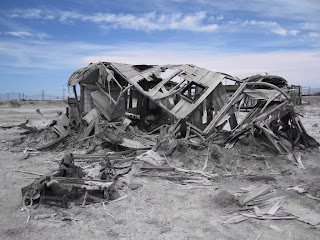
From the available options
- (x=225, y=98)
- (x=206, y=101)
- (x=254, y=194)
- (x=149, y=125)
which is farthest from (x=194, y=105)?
(x=254, y=194)

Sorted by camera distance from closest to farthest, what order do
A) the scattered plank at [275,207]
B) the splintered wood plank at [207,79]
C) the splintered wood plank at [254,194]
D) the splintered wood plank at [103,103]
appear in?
1. the scattered plank at [275,207]
2. the splintered wood plank at [254,194]
3. the splintered wood plank at [207,79]
4. the splintered wood plank at [103,103]

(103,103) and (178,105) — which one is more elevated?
(178,105)

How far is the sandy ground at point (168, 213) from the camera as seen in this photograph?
15.9 feet

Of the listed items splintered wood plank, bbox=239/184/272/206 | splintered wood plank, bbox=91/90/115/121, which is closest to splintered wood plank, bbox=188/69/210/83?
splintered wood plank, bbox=91/90/115/121

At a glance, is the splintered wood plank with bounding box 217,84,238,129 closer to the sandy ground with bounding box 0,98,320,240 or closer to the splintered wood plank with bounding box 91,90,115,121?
the sandy ground with bounding box 0,98,320,240

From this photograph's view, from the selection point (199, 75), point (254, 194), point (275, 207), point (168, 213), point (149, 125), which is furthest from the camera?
point (149, 125)

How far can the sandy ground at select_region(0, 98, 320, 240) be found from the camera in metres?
4.85

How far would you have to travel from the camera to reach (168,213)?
5703 millimetres

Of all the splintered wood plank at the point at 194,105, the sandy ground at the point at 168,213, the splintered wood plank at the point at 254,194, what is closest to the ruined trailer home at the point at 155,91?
the splintered wood plank at the point at 194,105

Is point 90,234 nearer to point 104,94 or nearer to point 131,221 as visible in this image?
point 131,221

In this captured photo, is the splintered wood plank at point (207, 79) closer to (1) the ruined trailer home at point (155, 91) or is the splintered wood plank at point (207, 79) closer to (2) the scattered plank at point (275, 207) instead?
(1) the ruined trailer home at point (155, 91)

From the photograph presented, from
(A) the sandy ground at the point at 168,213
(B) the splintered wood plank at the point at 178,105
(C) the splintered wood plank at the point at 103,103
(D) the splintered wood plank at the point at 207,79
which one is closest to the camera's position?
(A) the sandy ground at the point at 168,213

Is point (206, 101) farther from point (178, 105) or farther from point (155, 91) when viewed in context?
point (155, 91)

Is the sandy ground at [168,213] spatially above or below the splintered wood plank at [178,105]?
below
